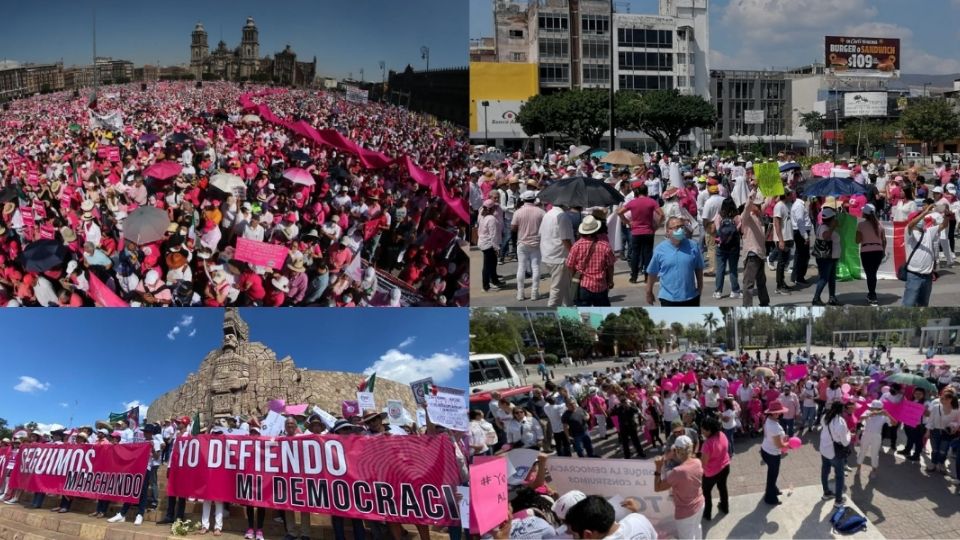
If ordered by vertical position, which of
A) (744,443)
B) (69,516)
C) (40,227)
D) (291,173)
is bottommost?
(69,516)

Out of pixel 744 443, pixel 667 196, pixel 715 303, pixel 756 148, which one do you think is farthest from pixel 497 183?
pixel 756 148

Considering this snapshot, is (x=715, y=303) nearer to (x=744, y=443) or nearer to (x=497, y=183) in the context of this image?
(x=744, y=443)

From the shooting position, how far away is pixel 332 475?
539 cm

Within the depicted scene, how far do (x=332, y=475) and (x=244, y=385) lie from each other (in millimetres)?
1061

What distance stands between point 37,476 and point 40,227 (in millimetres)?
2124

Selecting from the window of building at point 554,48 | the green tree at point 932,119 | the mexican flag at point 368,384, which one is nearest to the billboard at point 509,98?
the window of building at point 554,48

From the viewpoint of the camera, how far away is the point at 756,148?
70.9 ft

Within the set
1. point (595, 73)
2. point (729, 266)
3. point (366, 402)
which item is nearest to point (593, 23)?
point (595, 73)

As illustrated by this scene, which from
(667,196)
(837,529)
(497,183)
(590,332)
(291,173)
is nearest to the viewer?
(837,529)

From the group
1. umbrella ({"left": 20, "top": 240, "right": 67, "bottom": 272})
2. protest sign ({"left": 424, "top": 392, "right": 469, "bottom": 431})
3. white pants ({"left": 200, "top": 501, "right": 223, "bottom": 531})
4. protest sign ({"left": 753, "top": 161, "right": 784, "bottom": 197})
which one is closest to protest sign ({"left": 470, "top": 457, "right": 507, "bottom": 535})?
protest sign ({"left": 424, "top": 392, "right": 469, "bottom": 431})

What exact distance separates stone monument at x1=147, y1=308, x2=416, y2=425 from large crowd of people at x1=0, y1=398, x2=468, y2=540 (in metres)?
0.09

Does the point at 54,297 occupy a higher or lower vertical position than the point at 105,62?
lower

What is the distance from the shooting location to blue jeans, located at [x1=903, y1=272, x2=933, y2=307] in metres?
5.98

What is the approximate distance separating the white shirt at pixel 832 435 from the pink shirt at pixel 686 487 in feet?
2.69
